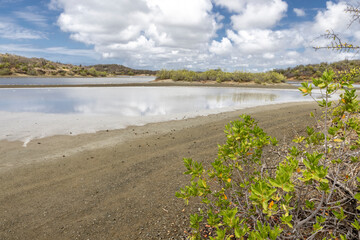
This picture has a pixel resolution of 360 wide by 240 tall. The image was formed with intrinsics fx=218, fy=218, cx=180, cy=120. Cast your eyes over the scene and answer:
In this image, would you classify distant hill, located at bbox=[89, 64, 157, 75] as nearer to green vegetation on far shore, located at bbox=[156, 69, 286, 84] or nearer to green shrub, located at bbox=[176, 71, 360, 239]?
green vegetation on far shore, located at bbox=[156, 69, 286, 84]

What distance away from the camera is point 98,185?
581 centimetres

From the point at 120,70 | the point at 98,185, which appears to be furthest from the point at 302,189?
the point at 120,70

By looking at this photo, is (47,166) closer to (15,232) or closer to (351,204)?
(15,232)

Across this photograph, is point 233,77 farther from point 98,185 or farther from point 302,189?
point 302,189

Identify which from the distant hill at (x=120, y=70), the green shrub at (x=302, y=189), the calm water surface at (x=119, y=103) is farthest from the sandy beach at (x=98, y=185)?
the distant hill at (x=120, y=70)

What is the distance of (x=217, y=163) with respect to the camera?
2.70 metres

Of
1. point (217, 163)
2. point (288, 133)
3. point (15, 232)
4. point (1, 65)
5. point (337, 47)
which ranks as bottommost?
point (15, 232)

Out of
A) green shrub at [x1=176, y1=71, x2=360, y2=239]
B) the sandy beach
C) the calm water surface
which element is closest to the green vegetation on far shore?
the calm water surface

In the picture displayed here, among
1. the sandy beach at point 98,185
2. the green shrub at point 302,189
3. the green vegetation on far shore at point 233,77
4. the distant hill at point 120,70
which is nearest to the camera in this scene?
the green shrub at point 302,189

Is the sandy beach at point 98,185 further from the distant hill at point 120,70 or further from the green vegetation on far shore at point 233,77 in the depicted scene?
the distant hill at point 120,70

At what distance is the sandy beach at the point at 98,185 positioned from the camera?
4.27 metres

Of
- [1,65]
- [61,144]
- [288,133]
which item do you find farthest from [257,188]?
[1,65]

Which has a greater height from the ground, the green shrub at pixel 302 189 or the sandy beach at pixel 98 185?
the green shrub at pixel 302 189

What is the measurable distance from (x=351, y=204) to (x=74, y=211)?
499 centimetres
